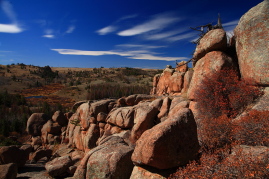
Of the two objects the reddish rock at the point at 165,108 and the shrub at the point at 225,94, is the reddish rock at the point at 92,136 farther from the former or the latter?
the shrub at the point at 225,94

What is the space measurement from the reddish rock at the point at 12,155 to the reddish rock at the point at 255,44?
23158 millimetres

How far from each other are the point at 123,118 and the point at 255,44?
43.9ft

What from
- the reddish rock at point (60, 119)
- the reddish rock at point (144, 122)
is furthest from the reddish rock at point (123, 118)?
the reddish rock at point (60, 119)

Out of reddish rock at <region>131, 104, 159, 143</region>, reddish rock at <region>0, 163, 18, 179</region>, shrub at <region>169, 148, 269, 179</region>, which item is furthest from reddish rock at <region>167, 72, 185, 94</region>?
reddish rock at <region>0, 163, 18, 179</region>

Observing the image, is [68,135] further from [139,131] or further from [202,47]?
[202,47]

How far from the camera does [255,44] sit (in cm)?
1124

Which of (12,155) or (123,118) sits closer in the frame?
(12,155)

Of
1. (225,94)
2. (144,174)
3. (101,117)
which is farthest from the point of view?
(101,117)

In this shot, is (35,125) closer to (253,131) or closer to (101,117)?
(101,117)

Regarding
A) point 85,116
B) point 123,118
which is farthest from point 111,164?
point 85,116

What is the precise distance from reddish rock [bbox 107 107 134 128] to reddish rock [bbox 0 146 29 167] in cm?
1044

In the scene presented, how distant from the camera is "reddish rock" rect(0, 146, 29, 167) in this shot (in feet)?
59.3

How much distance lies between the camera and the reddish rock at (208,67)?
12.9 meters

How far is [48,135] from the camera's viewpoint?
1213 inches
